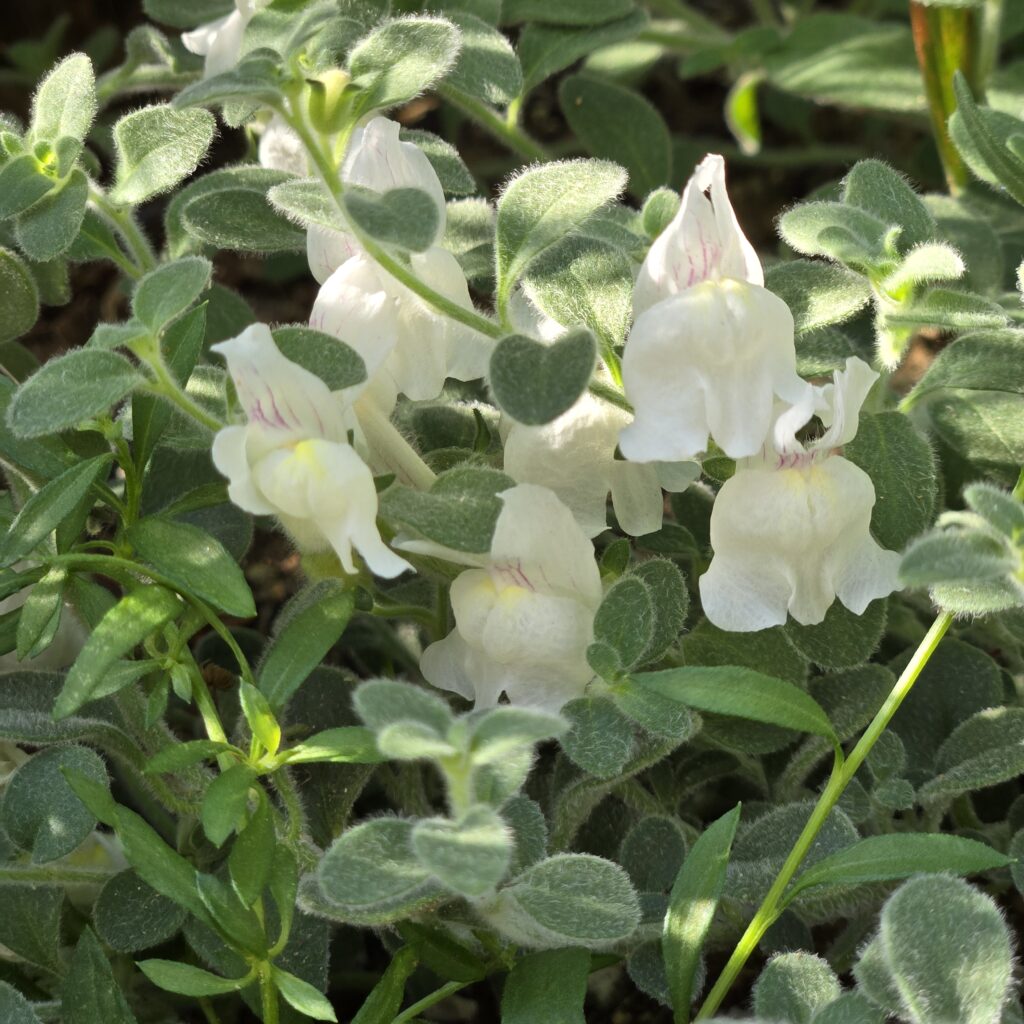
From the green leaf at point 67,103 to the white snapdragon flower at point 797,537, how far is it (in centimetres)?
49

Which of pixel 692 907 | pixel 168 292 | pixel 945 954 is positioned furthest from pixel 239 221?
pixel 945 954

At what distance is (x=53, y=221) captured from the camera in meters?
1.00

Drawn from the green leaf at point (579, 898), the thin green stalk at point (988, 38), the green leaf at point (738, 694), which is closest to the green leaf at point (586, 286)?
the green leaf at point (738, 694)

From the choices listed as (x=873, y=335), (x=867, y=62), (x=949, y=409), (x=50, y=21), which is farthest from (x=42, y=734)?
(x=50, y=21)

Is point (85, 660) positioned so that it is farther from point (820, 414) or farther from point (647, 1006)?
point (647, 1006)

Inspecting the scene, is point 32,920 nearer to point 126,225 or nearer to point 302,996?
point 302,996

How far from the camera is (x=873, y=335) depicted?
1.29m

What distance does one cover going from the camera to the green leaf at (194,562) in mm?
873

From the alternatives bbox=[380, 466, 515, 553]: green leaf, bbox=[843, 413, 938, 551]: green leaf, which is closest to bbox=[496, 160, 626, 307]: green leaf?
bbox=[380, 466, 515, 553]: green leaf

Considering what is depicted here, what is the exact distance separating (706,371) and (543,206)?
16 centimetres

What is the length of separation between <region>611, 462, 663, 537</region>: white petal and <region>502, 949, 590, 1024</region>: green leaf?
0.85ft

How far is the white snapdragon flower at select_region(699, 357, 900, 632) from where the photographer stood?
35.2 inches

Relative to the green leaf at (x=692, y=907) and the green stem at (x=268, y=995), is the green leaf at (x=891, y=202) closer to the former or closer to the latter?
the green leaf at (x=692, y=907)

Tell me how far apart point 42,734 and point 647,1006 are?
1.66 feet
